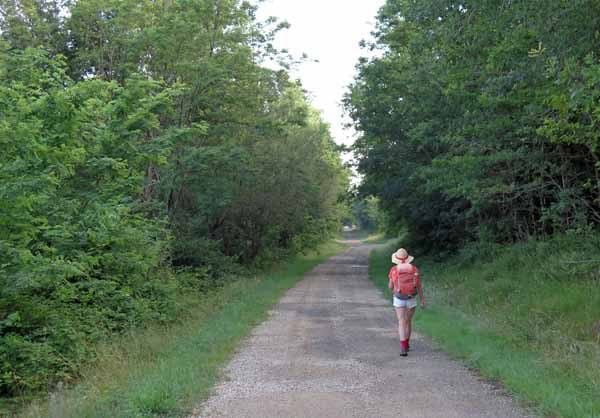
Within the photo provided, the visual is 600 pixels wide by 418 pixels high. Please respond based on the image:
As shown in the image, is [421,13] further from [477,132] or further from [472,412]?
[472,412]

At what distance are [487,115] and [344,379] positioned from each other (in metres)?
9.90

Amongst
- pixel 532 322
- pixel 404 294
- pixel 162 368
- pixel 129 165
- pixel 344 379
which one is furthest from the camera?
pixel 129 165

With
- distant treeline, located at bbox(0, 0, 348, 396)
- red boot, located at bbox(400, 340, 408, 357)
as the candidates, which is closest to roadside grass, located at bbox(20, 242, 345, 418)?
distant treeline, located at bbox(0, 0, 348, 396)

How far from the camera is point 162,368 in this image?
30.0 ft

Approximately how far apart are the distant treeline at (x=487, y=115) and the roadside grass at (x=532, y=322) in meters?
1.35

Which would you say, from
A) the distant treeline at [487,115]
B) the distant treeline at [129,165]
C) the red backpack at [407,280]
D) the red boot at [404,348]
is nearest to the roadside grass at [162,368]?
the distant treeline at [129,165]

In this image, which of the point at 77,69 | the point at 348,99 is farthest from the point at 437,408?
the point at 348,99

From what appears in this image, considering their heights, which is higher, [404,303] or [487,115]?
[487,115]

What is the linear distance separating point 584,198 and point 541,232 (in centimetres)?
384

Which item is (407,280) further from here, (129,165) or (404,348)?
(129,165)

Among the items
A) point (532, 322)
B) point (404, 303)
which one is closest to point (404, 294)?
point (404, 303)

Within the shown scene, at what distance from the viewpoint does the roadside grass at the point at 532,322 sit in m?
7.34

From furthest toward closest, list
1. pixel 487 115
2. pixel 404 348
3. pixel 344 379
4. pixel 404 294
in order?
pixel 487 115
pixel 404 294
pixel 404 348
pixel 344 379

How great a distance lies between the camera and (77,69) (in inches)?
952
